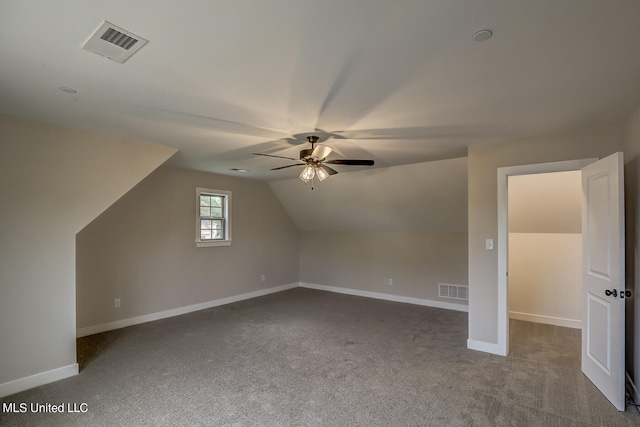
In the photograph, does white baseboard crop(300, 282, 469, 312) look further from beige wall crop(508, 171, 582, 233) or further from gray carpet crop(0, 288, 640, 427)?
beige wall crop(508, 171, 582, 233)

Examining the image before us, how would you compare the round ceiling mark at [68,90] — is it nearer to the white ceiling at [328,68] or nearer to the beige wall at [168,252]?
the white ceiling at [328,68]

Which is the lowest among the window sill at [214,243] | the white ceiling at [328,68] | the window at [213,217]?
the window sill at [214,243]

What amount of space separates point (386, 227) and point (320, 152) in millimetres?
3567

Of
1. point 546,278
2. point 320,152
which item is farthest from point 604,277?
point 320,152

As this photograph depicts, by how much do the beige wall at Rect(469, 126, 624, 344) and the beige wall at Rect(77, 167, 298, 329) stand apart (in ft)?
13.7

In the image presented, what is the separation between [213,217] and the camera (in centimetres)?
600

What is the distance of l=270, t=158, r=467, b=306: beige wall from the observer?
521cm

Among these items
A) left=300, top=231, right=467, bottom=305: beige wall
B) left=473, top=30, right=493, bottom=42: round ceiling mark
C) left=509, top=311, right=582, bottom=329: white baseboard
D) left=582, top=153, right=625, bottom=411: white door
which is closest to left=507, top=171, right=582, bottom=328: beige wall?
left=509, top=311, right=582, bottom=329: white baseboard

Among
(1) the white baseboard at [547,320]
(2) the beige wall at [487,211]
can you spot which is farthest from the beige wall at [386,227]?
(1) the white baseboard at [547,320]

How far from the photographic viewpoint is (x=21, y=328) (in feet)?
9.67

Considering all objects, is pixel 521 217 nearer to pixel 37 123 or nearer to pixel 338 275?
pixel 338 275

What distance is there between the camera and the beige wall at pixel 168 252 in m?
4.45

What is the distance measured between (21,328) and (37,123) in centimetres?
189

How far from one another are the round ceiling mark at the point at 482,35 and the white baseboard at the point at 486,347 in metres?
3.33
